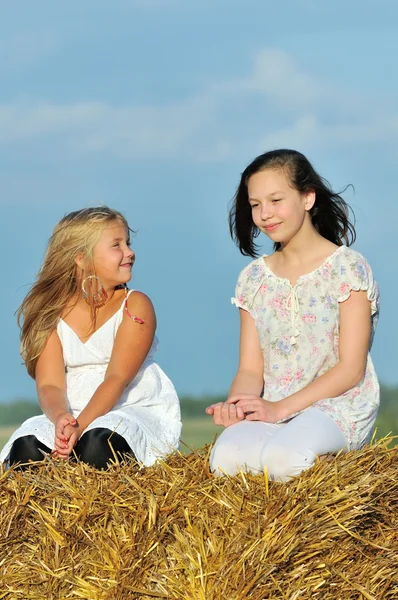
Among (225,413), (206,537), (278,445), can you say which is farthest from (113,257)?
(206,537)

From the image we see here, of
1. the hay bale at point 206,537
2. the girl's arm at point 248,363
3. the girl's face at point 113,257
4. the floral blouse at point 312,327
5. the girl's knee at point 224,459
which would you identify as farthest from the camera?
the girl's face at point 113,257

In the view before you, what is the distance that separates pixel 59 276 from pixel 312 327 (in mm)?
1372

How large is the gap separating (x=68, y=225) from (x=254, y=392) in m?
1.34

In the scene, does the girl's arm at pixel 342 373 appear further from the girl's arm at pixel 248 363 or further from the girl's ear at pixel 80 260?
the girl's ear at pixel 80 260

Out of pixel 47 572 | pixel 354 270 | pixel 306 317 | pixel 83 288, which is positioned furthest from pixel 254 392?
pixel 47 572

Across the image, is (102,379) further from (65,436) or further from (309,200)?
(309,200)

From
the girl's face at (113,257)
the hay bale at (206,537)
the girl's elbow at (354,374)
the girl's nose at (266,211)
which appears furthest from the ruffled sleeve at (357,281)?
the girl's face at (113,257)

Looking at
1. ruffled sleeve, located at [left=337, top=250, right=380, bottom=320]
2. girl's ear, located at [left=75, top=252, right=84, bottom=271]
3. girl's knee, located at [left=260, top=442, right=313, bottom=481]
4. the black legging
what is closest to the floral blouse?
ruffled sleeve, located at [left=337, top=250, right=380, bottom=320]

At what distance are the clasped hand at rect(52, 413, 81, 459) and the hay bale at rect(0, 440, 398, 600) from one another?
57 cm

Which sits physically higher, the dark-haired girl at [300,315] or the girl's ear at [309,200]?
the girl's ear at [309,200]

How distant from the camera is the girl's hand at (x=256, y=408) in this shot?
392cm

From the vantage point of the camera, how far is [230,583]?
294 centimetres

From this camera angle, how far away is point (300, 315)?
168 inches

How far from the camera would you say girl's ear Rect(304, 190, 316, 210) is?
169 inches
